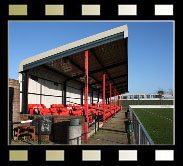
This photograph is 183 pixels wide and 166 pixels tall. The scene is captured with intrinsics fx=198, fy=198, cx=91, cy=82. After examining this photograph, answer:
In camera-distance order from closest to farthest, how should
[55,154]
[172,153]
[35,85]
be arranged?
[172,153]
[55,154]
[35,85]

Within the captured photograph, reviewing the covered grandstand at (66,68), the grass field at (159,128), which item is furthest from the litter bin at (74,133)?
the grass field at (159,128)

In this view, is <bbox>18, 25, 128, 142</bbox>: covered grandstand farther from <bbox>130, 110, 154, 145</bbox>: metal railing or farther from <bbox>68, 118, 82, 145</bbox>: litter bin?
<bbox>130, 110, 154, 145</bbox>: metal railing

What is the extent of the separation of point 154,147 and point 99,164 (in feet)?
3.74

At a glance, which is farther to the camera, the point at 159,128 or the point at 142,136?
the point at 159,128

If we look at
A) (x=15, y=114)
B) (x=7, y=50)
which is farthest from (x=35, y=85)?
(x=7, y=50)

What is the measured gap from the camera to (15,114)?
10164mm

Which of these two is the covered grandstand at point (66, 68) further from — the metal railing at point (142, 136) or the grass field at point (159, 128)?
the grass field at point (159, 128)

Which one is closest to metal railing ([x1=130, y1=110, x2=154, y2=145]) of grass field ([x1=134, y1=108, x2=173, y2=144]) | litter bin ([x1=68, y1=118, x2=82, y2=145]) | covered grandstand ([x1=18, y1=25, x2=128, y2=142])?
litter bin ([x1=68, y1=118, x2=82, y2=145])

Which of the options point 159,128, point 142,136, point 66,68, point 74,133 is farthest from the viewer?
point 159,128

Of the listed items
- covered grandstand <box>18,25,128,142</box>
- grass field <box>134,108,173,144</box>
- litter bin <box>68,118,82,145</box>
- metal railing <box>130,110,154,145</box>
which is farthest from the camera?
grass field <box>134,108,173,144</box>

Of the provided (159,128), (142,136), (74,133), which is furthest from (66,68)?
(142,136)

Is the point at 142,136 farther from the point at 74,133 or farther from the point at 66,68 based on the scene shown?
the point at 66,68

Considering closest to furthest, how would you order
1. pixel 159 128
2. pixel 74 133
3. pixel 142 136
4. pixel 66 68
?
pixel 142 136 → pixel 74 133 → pixel 66 68 → pixel 159 128
